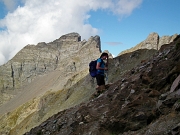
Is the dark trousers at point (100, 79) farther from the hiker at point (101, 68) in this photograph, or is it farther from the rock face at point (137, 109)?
the rock face at point (137, 109)

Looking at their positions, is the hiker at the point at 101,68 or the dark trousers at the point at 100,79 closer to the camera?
the hiker at the point at 101,68

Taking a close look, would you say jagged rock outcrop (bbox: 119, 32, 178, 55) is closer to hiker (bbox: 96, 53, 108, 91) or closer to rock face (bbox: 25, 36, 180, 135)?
hiker (bbox: 96, 53, 108, 91)

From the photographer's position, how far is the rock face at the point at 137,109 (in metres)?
8.90

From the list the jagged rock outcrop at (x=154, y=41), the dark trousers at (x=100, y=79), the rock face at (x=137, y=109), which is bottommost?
the rock face at (x=137, y=109)

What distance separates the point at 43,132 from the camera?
14453 mm

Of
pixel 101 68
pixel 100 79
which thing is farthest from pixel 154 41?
pixel 101 68

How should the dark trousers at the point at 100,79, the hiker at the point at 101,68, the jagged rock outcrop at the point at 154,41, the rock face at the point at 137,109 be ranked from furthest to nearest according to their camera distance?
the jagged rock outcrop at the point at 154,41
the dark trousers at the point at 100,79
the hiker at the point at 101,68
the rock face at the point at 137,109

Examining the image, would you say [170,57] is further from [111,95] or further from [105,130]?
[105,130]

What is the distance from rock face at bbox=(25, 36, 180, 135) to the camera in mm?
8898

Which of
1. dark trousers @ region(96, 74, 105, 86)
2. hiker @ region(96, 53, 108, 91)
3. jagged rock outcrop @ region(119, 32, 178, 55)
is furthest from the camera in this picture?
jagged rock outcrop @ region(119, 32, 178, 55)

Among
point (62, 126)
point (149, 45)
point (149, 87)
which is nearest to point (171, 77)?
point (149, 87)

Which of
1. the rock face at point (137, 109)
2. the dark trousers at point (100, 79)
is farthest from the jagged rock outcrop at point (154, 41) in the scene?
the rock face at point (137, 109)

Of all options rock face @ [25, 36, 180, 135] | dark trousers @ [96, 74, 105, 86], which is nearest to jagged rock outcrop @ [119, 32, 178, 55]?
dark trousers @ [96, 74, 105, 86]

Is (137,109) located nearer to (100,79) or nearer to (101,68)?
(101,68)
